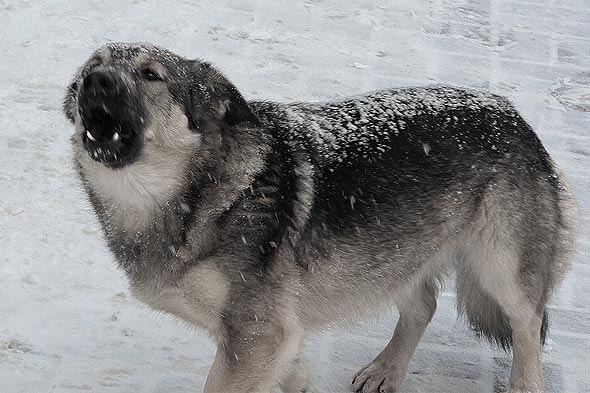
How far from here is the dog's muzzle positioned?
3.84 meters

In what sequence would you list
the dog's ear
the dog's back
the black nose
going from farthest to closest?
1. the dog's back
2. the dog's ear
3. the black nose

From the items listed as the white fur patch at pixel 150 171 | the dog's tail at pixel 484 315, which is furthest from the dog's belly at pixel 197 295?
the dog's tail at pixel 484 315

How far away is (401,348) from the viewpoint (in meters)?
5.10

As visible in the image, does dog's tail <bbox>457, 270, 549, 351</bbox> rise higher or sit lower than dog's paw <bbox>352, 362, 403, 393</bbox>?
higher

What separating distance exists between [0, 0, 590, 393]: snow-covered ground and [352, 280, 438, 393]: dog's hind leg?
10 centimetres

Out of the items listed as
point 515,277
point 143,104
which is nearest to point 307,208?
point 143,104

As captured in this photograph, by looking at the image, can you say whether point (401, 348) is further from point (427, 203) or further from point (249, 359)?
point (249, 359)

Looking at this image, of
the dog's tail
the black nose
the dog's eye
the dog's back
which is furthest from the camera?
the dog's tail

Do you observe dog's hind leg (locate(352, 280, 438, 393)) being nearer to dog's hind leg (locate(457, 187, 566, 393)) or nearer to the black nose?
dog's hind leg (locate(457, 187, 566, 393))

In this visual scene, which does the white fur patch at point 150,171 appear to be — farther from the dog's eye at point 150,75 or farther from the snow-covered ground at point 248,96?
the snow-covered ground at point 248,96

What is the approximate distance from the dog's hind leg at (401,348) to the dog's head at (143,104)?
5.04ft

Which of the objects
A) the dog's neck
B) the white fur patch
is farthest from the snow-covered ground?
the white fur patch

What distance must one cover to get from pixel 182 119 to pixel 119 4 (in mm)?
5113

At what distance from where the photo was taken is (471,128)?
469cm
